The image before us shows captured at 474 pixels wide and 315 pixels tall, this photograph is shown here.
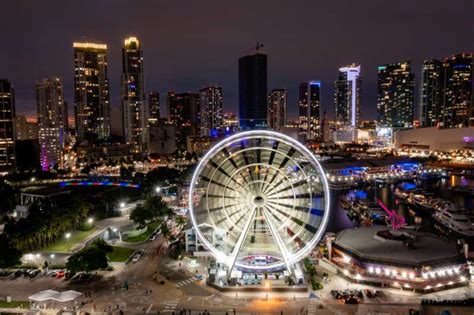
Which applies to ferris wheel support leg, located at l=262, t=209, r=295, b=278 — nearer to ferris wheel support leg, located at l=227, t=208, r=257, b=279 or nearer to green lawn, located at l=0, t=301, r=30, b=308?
ferris wheel support leg, located at l=227, t=208, r=257, b=279

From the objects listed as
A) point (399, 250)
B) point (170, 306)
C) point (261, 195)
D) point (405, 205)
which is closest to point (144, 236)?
point (170, 306)

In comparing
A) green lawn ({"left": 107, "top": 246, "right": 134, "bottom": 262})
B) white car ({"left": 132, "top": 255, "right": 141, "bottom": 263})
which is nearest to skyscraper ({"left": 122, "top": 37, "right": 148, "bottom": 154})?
green lawn ({"left": 107, "top": 246, "right": 134, "bottom": 262})

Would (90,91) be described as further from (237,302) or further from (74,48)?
(237,302)

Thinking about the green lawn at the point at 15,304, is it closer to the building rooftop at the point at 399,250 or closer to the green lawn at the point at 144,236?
the green lawn at the point at 144,236

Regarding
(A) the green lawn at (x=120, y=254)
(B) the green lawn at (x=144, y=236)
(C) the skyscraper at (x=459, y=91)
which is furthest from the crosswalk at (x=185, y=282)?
(C) the skyscraper at (x=459, y=91)

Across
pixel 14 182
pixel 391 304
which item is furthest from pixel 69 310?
pixel 14 182
